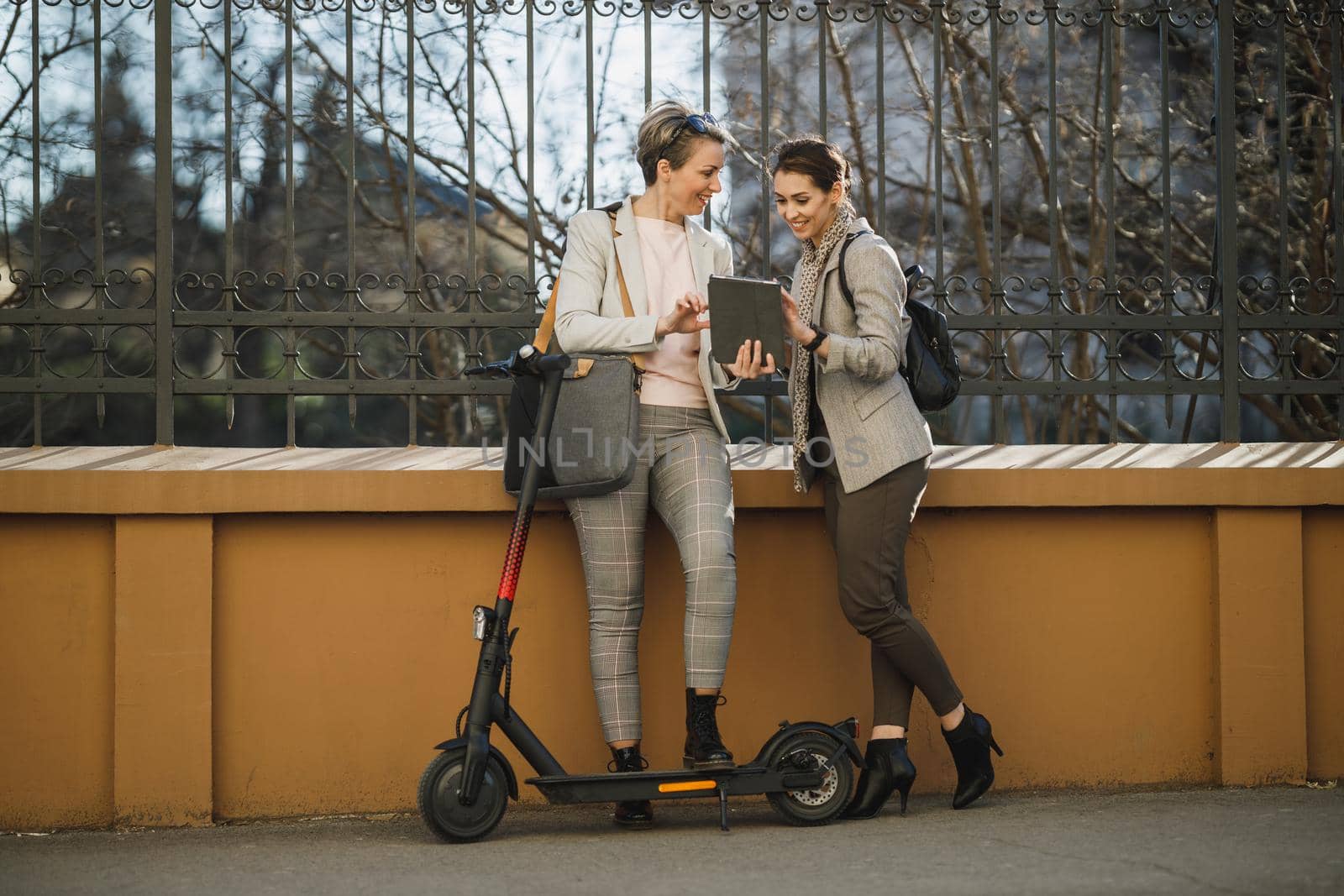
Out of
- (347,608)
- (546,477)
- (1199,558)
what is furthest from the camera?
(1199,558)

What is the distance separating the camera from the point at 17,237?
8711 millimetres

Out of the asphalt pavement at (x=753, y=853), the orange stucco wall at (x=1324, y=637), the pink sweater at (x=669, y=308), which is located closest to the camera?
the asphalt pavement at (x=753, y=853)

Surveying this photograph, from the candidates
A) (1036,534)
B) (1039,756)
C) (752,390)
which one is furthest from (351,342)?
(1039,756)

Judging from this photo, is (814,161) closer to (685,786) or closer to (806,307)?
(806,307)

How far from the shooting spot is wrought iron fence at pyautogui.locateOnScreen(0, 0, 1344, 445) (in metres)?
5.02

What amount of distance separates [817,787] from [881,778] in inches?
9.5

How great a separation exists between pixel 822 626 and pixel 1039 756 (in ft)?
2.80

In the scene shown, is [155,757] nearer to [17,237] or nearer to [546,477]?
[546,477]

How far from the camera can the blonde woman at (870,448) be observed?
4.15m

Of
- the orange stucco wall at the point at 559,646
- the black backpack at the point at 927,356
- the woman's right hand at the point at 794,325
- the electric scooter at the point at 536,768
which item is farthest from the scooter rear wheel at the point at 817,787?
the woman's right hand at the point at 794,325

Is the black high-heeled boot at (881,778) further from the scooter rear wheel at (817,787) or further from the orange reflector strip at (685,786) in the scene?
the orange reflector strip at (685,786)

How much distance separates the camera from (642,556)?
13.7 feet

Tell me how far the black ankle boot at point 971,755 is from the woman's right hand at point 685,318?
1443 mm

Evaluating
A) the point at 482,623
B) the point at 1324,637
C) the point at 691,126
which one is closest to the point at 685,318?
the point at 691,126
